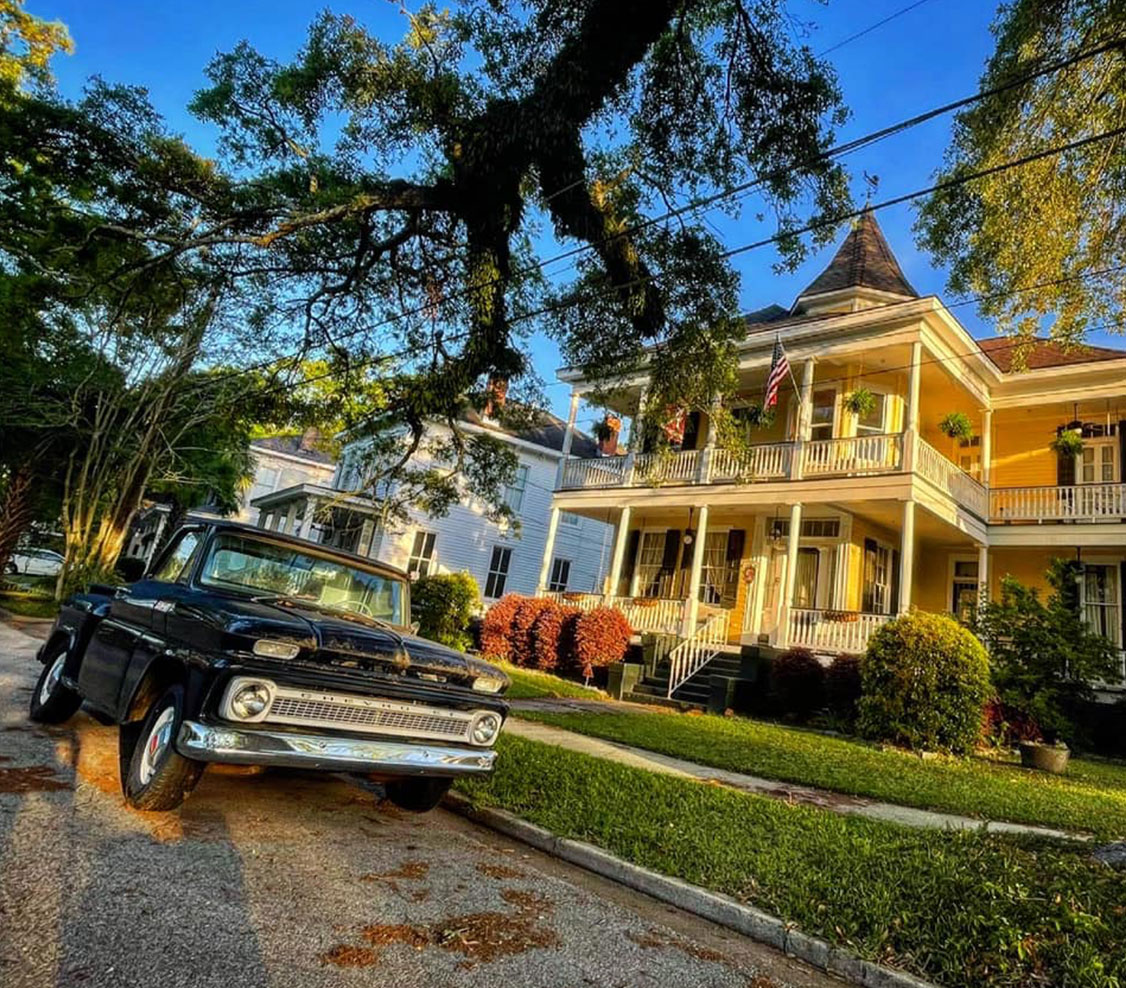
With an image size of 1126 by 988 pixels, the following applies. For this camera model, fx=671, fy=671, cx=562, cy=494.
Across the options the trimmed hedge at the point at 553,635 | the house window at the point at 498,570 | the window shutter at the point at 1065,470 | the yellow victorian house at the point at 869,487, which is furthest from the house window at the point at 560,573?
the window shutter at the point at 1065,470

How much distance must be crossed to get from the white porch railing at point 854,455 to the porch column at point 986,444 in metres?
3.68

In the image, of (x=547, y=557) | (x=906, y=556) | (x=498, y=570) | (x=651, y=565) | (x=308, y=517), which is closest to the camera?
(x=906, y=556)

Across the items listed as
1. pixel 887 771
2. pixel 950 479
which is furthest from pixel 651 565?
pixel 887 771

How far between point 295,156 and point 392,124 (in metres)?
1.41

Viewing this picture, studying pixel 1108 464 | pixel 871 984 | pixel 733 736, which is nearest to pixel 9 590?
pixel 733 736

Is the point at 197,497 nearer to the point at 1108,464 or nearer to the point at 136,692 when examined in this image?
the point at 136,692

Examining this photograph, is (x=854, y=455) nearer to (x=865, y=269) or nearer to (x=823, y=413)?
(x=823, y=413)

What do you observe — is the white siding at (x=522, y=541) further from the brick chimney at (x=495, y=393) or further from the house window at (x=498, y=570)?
the brick chimney at (x=495, y=393)

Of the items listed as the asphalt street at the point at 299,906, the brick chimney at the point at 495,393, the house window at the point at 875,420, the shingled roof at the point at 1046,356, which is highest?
the shingled roof at the point at 1046,356

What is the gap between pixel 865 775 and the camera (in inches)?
283

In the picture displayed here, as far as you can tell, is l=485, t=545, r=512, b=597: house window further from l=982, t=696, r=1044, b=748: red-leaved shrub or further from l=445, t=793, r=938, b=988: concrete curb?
l=445, t=793, r=938, b=988: concrete curb

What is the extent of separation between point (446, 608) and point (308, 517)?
1109 centimetres

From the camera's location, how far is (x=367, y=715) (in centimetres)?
365

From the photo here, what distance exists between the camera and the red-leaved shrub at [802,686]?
12.3 metres
